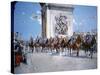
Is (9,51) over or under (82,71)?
over

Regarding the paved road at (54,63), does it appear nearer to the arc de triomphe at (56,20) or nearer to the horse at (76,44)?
the horse at (76,44)

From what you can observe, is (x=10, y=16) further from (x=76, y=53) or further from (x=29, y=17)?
(x=76, y=53)

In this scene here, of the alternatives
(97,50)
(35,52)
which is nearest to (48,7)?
(35,52)

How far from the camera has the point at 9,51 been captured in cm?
213

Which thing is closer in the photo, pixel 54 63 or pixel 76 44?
pixel 54 63

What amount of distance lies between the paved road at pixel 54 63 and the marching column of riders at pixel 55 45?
2.1 inches

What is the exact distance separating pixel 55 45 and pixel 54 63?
20cm

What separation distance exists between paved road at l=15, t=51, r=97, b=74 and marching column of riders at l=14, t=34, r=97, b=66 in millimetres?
53

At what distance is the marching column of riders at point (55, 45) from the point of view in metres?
2.16

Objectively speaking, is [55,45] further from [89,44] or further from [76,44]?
[89,44]

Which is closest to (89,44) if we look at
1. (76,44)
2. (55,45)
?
(76,44)

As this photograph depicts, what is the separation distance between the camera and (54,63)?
2.32 meters

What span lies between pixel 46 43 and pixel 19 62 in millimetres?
369

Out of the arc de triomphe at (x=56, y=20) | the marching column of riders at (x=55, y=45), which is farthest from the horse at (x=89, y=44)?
the arc de triomphe at (x=56, y=20)
